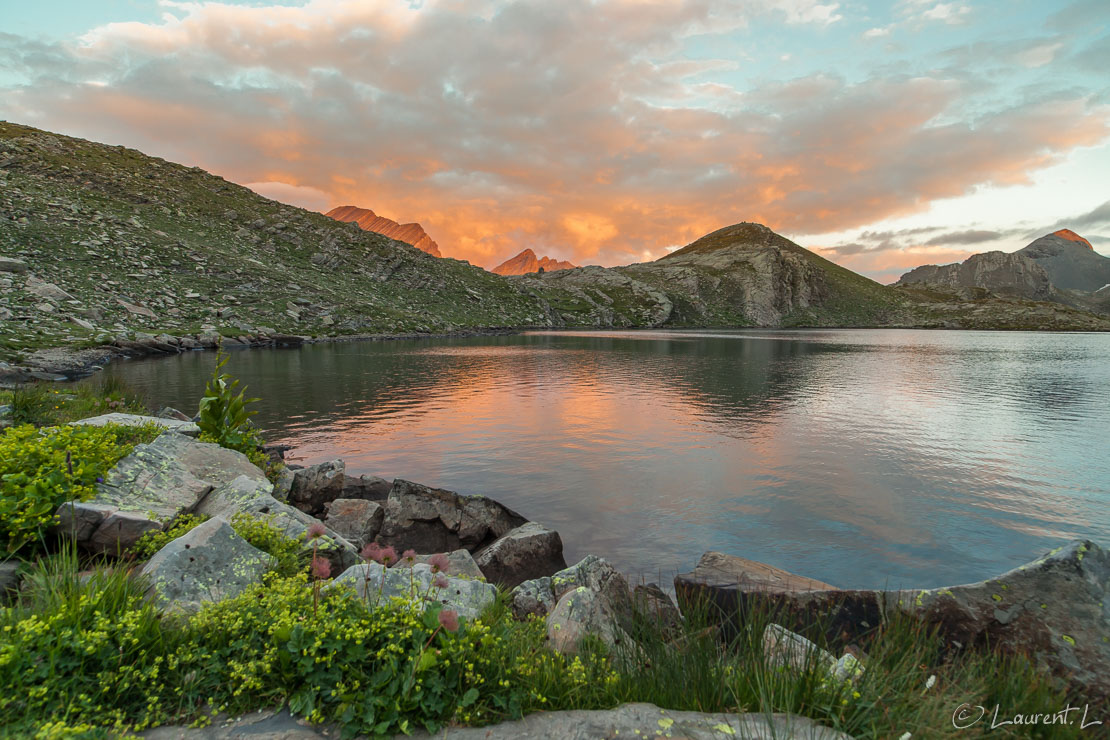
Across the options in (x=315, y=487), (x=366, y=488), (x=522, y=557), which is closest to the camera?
(x=522, y=557)

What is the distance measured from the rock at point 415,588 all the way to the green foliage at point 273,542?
1.28 m

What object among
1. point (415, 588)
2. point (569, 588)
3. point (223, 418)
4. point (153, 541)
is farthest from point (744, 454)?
point (153, 541)

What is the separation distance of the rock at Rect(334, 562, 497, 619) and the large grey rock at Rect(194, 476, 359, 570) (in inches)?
66.1

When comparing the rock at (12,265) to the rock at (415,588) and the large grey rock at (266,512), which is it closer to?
the large grey rock at (266,512)

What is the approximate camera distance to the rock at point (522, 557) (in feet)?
38.1

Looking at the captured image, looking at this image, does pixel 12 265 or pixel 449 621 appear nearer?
pixel 449 621

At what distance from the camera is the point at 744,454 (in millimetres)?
23156

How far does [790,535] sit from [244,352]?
72.3m

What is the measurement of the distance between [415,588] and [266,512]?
4.38m

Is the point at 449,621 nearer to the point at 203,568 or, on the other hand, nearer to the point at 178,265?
the point at 203,568

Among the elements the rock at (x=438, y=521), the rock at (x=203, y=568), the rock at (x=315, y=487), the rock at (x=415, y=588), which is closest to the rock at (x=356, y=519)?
the rock at (x=438, y=521)

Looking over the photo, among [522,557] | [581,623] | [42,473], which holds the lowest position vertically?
[522,557]

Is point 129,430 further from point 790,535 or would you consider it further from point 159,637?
point 790,535

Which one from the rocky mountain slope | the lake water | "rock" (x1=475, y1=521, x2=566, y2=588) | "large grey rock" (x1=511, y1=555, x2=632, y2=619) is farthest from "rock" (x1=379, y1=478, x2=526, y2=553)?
the rocky mountain slope
